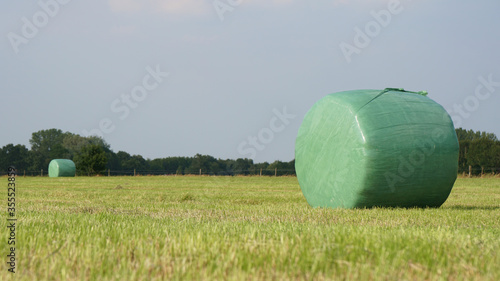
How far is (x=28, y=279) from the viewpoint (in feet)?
10.6

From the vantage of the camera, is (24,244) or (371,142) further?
(371,142)

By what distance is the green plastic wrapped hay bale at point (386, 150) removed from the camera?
9.74 m

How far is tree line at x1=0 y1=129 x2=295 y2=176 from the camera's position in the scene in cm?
5706

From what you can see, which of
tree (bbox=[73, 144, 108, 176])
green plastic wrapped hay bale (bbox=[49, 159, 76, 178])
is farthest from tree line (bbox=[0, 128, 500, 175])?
green plastic wrapped hay bale (bbox=[49, 159, 76, 178])

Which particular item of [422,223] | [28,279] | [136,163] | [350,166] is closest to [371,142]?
[350,166]

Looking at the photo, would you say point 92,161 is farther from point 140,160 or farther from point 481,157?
point 481,157

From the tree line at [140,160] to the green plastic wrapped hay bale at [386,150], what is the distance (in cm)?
3719

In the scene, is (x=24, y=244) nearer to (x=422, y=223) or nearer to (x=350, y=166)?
(x=422, y=223)

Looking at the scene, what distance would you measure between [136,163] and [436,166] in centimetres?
7204

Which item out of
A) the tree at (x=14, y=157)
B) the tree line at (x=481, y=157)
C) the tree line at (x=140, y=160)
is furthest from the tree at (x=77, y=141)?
the tree line at (x=481, y=157)

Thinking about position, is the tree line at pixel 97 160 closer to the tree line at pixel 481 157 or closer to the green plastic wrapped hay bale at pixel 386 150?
the tree line at pixel 481 157

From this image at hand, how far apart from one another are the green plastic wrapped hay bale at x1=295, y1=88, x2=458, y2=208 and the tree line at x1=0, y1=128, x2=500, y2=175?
37.2 meters

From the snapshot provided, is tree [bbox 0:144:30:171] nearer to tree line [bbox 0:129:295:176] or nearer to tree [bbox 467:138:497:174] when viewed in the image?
tree line [bbox 0:129:295:176]

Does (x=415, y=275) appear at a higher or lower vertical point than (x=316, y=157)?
lower
